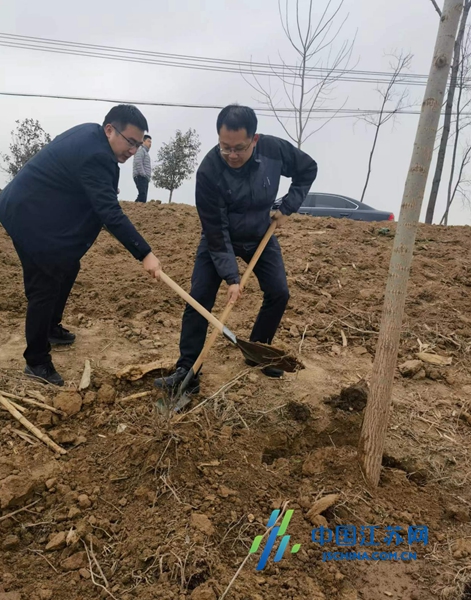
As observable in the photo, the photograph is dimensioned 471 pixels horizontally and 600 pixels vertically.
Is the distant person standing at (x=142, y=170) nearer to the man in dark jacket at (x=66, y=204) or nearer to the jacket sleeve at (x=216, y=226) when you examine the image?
the man in dark jacket at (x=66, y=204)

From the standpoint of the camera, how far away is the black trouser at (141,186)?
938 cm

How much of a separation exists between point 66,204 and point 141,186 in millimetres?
6979

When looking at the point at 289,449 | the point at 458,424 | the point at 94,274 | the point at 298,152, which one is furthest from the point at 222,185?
the point at 94,274

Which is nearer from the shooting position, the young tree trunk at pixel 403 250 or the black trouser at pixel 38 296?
the young tree trunk at pixel 403 250

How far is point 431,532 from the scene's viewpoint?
82.8 inches

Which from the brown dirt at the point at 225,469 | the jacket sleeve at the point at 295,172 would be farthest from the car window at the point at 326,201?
the jacket sleeve at the point at 295,172

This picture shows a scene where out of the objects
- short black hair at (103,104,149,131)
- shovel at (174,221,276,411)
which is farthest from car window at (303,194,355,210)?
short black hair at (103,104,149,131)

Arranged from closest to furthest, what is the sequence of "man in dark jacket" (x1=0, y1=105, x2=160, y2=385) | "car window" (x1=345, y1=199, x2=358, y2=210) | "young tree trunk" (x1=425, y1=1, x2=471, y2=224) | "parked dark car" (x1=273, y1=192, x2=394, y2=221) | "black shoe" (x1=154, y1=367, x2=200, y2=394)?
"man in dark jacket" (x1=0, y1=105, x2=160, y2=385)
"black shoe" (x1=154, y1=367, x2=200, y2=394)
"parked dark car" (x1=273, y1=192, x2=394, y2=221)
"young tree trunk" (x1=425, y1=1, x2=471, y2=224)
"car window" (x1=345, y1=199, x2=358, y2=210)

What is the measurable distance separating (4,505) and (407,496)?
1.88 m

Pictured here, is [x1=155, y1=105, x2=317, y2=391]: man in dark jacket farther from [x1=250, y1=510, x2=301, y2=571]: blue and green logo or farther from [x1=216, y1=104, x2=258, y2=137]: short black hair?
[x1=250, y1=510, x2=301, y2=571]: blue and green logo

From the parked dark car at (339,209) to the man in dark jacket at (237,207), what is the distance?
854 cm

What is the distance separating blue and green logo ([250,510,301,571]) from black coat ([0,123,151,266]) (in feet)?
5.29

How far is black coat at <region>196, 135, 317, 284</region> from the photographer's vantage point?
9.21 ft

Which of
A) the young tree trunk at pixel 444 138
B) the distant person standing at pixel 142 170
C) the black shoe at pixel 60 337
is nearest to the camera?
the black shoe at pixel 60 337
